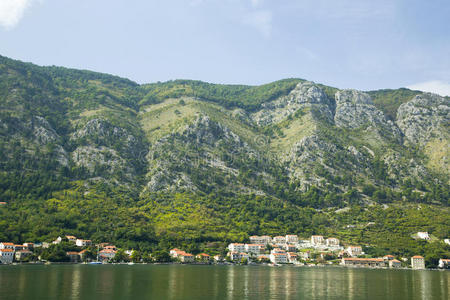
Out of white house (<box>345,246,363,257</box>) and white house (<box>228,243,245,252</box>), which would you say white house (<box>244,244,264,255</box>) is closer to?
white house (<box>228,243,245,252</box>)

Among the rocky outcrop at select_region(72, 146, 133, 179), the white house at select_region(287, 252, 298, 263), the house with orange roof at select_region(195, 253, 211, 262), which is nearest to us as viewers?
the house with orange roof at select_region(195, 253, 211, 262)

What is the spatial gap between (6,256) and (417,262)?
13980 cm

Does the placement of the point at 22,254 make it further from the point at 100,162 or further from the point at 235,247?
the point at 100,162

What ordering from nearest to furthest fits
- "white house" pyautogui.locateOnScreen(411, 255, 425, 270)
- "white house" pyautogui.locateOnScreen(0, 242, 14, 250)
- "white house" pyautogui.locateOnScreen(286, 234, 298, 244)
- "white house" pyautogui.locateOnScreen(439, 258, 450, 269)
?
1. "white house" pyautogui.locateOnScreen(0, 242, 14, 250)
2. "white house" pyautogui.locateOnScreen(439, 258, 450, 269)
3. "white house" pyautogui.locateOnScreen(411, 255, 425, 270)
4. "white house" pyautogui.locateOnScreen(286, 234, 298, 244)

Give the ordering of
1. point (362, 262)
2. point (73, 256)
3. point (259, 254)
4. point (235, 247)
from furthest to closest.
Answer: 1. point (259, 254)
2. point (235, 247)
3. point (362, 262)
4. point (73, 256)

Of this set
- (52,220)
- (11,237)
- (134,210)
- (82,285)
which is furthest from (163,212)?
(82,285)

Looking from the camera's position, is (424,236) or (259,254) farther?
(424,236)

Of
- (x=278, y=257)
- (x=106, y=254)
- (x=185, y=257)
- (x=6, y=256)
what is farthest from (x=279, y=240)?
(x=6, y=256)

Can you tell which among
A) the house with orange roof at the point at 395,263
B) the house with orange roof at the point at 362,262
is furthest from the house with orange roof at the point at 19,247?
the house with orange roof at the point at 395,263

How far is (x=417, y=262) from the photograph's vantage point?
141375 millimetres

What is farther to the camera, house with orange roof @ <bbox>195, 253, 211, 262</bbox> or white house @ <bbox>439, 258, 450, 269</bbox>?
white house @ <bbox>439, 258, 450, 269</bbox>

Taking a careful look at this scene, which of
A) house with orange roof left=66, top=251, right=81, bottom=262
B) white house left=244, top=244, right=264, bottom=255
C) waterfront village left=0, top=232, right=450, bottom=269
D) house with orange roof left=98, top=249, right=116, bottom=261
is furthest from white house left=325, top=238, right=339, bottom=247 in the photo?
house with orange roof left=66, top=251, right=81, bottom=262

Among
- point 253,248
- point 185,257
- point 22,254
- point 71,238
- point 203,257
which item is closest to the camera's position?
point 22,254

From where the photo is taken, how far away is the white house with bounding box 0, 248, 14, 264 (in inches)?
4353
